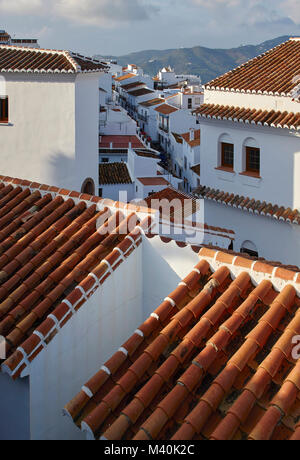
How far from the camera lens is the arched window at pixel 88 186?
1714 cm

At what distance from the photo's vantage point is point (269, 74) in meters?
16.6

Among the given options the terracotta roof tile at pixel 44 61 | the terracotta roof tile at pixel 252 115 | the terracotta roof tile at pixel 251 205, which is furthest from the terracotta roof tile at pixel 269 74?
the terracotta roof tile at pixel 44 61

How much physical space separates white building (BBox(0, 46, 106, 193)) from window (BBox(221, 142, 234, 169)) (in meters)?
4.37

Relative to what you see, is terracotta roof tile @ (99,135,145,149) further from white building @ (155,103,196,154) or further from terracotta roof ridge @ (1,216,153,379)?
terracotta roof ridge @ (1,216,153,379)

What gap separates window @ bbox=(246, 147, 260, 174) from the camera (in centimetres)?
1609

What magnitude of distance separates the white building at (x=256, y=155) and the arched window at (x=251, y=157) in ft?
0.10

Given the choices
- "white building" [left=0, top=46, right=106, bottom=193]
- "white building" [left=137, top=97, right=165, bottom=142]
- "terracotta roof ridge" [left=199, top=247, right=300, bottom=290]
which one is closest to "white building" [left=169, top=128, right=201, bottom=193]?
"white building" [left=137, top=97, right=165, bottom=142]

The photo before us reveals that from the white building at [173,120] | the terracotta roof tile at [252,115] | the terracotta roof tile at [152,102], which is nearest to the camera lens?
the terracotta roof tile at [252,115]

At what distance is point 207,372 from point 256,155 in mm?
12218

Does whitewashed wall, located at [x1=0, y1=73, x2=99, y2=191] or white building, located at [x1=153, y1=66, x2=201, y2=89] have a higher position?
white building, located at [x1=153, y1=66, x2=201, y2=89]

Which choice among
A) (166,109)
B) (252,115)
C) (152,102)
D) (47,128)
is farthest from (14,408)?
(152,102)

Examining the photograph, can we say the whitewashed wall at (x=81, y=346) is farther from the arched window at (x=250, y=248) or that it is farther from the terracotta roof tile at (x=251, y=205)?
the arched window at (x=250, y=248)
